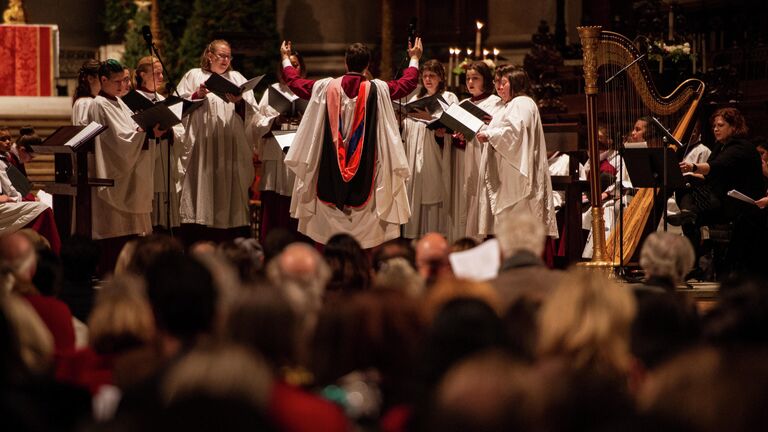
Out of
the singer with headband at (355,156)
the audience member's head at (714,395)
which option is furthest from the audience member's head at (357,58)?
the audience member's head at (714,395)

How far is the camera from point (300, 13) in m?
18.0

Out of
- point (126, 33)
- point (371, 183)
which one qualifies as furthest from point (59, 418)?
point (126, 33)

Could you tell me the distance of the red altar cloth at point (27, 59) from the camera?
16.5 meters

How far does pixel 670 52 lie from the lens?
13359mm

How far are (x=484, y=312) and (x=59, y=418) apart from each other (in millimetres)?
1353

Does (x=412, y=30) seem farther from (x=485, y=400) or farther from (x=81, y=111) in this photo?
(x=485, y=400)

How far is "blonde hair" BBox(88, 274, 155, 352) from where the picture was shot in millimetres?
4375

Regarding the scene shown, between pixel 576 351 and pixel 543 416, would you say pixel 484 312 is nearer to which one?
pixel 576 351

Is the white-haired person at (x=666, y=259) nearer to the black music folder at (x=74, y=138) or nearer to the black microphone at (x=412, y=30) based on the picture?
the black microphone at (x=412, y=30)

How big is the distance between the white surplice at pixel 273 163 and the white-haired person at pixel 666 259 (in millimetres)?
5773

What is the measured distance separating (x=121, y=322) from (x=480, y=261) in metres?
2.54

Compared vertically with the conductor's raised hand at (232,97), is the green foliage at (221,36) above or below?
above

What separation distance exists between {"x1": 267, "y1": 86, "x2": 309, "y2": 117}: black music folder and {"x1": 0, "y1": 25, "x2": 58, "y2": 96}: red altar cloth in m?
6.30

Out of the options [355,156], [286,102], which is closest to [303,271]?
[355,156]
